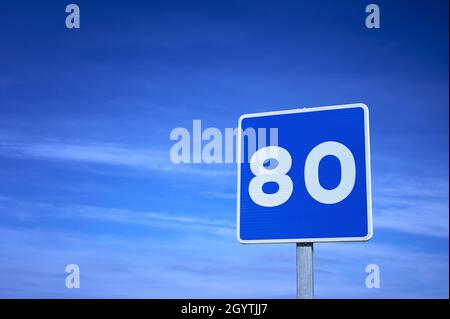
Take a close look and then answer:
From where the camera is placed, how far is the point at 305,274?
131 inches

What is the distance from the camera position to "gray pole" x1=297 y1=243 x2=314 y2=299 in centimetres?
329

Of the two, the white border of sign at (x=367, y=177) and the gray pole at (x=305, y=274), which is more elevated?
the white border of sign at (x=367, y=177)

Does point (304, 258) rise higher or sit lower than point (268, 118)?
lower

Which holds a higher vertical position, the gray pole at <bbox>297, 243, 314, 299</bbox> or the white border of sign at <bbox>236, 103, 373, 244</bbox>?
the white border of sign at <bbox>236, 103, 373, 244</bbox>

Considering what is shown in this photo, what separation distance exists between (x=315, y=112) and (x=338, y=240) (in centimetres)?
100

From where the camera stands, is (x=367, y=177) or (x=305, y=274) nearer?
(x=305, y=274)

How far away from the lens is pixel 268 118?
3832 millimetres

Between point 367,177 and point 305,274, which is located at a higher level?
point 367,177

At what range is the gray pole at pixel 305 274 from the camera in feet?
10.8
